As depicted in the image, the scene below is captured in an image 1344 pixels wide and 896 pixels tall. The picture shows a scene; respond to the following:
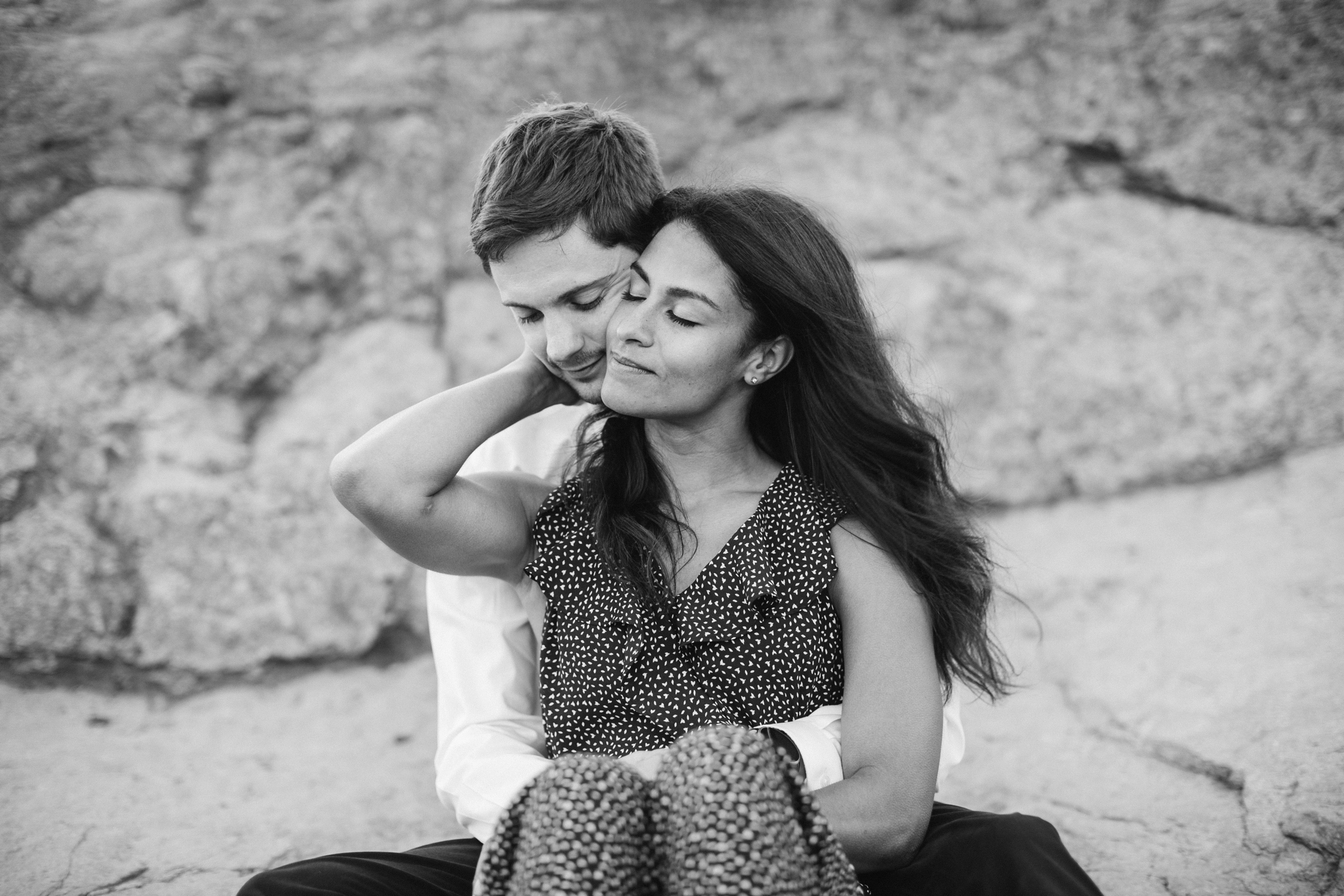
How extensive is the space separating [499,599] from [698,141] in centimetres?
292

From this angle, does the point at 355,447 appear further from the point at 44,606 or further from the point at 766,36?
the point at 766,36

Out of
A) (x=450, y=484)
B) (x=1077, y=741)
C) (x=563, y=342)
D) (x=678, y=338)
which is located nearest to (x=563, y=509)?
(x=450, y=484)

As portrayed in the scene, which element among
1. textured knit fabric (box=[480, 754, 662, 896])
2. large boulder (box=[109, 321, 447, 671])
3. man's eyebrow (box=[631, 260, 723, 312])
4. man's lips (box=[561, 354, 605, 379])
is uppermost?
man's eyebrow (box=[631, 260, 723, 312])

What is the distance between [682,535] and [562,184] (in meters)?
0.90

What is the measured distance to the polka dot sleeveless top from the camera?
2227 mm

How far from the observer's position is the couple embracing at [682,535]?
2098mm

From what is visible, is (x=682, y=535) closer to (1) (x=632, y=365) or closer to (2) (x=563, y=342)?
(1) (x=632, y=365)

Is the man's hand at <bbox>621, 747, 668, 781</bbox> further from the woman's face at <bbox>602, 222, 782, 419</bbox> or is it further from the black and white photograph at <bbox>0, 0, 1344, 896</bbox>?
the woman's face at <bbox>602, 222, 782, 419</bbox>

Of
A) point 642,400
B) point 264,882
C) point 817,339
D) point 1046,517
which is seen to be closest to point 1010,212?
point 1046,517

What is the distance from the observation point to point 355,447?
2.26m

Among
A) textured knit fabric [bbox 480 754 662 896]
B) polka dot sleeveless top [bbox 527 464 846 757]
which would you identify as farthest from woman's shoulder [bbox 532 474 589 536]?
→ textured knit fabric [bbox 480 754 662 896]

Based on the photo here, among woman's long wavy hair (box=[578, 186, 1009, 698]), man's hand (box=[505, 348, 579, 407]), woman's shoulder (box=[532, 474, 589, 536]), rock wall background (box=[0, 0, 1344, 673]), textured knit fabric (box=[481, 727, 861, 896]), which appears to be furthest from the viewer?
rock wall background (box=[0, 0, 1344, 673])

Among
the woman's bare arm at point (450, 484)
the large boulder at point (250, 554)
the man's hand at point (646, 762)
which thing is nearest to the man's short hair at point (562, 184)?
the woman's bare arm at point (450, 484)

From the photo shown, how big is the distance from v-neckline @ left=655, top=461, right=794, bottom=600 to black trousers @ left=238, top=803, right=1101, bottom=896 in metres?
0.69
